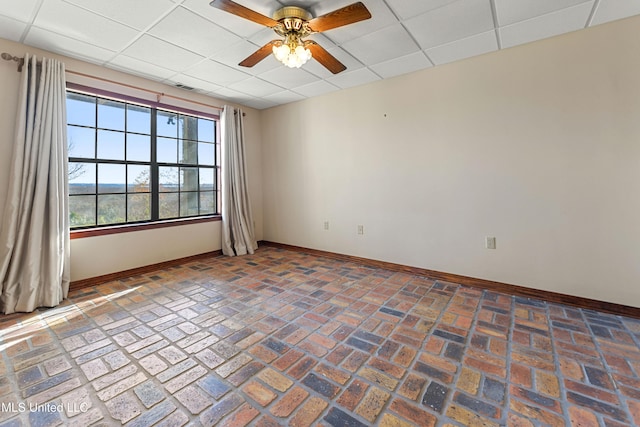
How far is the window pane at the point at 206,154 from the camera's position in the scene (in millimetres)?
4441

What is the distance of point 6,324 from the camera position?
7.61 feet

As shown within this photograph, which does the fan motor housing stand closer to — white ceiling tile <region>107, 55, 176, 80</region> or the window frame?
white ceiling tile <region>107, 55, 176, 80</region>

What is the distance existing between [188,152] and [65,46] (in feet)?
5.77

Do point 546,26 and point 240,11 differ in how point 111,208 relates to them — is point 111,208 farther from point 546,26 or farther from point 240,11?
point 546,26

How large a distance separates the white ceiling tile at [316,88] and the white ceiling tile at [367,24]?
44.8 inches

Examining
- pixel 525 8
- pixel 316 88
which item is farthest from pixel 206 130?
pixel 525 8

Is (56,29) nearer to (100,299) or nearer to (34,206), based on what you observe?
(34,206)

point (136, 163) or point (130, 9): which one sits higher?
point (130, 9)

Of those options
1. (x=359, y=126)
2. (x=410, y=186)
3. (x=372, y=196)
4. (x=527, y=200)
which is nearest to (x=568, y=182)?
(x=527, y=200)

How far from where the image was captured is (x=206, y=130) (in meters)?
4.52

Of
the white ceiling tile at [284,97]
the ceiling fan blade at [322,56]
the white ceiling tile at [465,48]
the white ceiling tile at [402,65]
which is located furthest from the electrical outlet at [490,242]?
the white ceiling tile at [284,97]

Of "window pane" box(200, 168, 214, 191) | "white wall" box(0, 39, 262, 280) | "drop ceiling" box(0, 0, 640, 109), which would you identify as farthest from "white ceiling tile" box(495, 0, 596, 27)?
"window pane" box(200, 168, 214, 191)

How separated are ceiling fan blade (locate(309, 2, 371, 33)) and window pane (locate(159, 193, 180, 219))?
121 inches

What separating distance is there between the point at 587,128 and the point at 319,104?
10.4ft
